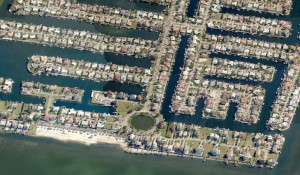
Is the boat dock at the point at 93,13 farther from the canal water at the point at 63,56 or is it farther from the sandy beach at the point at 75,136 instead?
the sandy beach at the point at 75,136

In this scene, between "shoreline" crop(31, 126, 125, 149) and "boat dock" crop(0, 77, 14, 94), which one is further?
"boat dock" crop(0, 77, 14, 94)

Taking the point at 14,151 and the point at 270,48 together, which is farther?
the point at 270,48

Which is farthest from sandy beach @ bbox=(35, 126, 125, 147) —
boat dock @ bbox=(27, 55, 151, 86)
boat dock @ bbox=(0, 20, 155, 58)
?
boat dock @ bbox=(0, 20, 155, 58)

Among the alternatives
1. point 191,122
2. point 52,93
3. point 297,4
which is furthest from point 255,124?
point 52,93

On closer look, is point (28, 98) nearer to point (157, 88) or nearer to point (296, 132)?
point (157, 88)

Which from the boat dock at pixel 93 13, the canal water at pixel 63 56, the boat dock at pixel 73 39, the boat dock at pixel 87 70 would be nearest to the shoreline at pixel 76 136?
the canal water at pixel 63 56

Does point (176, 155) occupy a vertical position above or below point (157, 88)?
below

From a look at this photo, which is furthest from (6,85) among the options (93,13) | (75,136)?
(93,13)

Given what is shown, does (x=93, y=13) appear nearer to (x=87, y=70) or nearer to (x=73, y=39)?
(x=73, y=39)

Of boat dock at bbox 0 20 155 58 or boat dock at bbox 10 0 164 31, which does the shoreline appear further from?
boat dock at bbox 10 0 164 31
